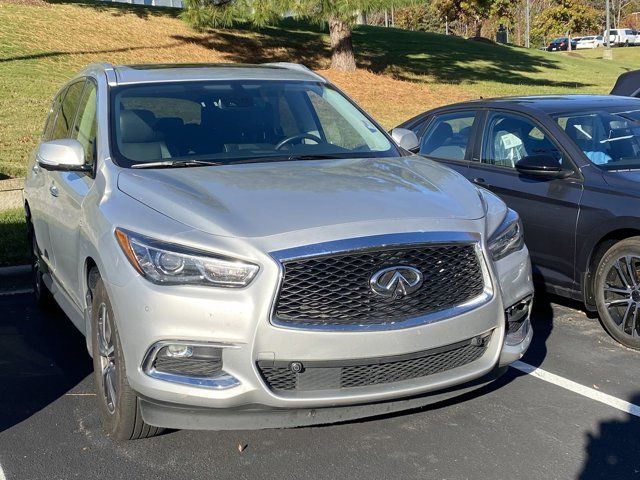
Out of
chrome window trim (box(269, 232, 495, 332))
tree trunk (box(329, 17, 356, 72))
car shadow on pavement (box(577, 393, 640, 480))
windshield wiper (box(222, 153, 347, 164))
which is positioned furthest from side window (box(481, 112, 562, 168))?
tree trunk (box(329, 17, 356, 72))

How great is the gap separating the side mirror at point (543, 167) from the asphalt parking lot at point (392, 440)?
4.89 feet

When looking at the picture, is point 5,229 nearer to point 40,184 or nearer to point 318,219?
point 40,184

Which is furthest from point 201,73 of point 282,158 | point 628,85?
point 628,85

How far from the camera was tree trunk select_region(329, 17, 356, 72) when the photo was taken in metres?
24.5

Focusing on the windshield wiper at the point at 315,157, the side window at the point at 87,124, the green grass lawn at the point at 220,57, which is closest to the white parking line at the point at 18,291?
the side window at the point at 87,124

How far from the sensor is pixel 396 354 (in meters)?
3.70

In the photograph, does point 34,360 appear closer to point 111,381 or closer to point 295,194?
point 111,381

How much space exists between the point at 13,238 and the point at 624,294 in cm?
603

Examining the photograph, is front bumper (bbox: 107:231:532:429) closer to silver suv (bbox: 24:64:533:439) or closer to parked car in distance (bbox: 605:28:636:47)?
silver suv (bbox: 24:64:533:439)

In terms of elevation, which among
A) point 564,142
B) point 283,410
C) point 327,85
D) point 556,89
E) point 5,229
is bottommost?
point 556,89

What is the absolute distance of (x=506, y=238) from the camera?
14.1 ft

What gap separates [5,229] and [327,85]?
15.8 ft

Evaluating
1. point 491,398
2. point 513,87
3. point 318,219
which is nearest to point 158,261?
point 318,219

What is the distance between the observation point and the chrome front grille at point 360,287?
11.8 ft
